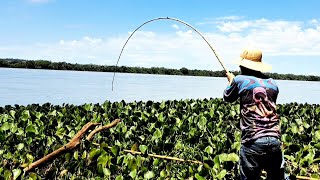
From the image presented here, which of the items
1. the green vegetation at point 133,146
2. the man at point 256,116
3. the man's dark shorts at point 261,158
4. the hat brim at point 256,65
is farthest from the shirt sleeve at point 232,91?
the green vegetation at point 133,146

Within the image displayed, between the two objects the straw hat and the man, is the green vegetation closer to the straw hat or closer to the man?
the man

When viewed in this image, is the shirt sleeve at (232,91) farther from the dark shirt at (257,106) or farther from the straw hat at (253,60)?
the straw hat at (253,60)

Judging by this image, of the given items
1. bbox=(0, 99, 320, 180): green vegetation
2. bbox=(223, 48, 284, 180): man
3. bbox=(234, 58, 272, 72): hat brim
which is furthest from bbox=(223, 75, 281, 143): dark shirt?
bbox=(0, 99, 320, 180): green vegetation

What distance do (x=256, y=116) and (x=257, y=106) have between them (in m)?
0.11

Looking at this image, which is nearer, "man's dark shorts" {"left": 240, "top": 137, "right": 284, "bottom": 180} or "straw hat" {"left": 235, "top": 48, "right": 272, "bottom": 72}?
"man's dark shorts" {"left": 240, "top": 137, "right": 284, "bottom": 180}

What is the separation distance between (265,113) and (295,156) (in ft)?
8.40

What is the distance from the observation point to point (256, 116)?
214 inches

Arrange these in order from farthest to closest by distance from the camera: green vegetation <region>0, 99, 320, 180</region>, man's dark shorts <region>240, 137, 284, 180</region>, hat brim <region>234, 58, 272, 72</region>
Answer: green vegetation <region>0, 99, 320, 180</region> < hat brim <region>234, 58, 272, 72</region> < man's dark shorts <region>240, 137, 284, 180</region>

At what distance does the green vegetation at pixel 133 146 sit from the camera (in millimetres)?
5996

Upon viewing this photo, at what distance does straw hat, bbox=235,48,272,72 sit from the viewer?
5.53m

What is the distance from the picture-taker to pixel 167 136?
8711mm

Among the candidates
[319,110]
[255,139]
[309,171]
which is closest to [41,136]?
[255,139]

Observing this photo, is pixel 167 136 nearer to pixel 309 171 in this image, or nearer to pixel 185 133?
pixel 185 133

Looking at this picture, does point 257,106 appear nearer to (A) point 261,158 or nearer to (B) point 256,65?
(B) point 256,65
